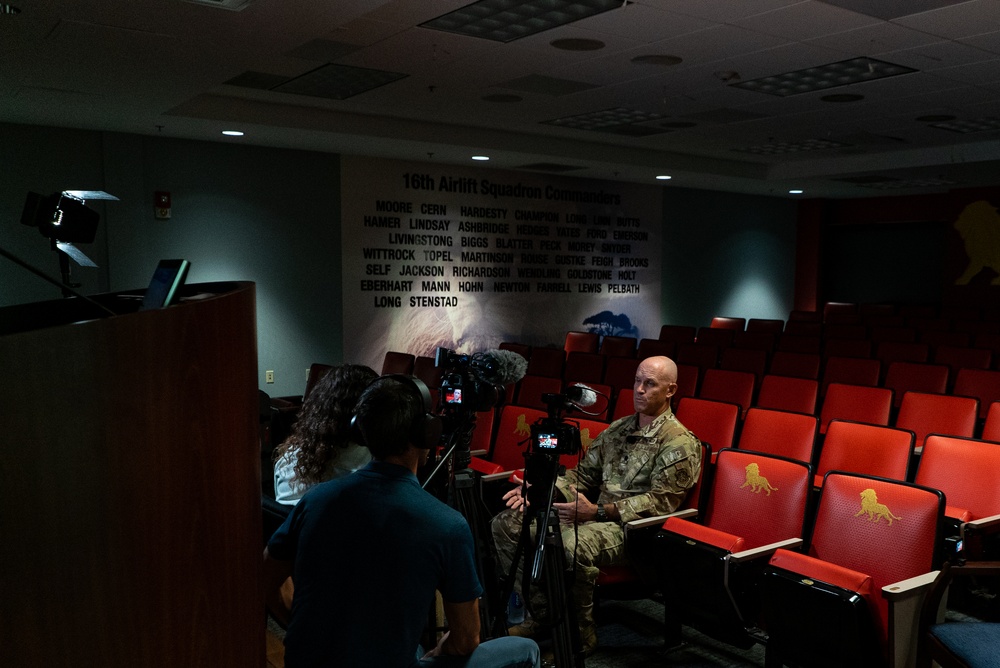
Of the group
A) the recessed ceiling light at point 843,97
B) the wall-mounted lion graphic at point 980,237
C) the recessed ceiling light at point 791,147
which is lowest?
the wall-mounted lion graphic at point 980,237

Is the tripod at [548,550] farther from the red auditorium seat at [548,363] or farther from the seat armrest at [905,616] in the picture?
the red auditorium seat at [548,363]

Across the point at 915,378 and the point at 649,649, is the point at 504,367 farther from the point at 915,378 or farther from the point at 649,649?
the point at 915,378

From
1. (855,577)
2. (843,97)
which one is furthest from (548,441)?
(843,97)

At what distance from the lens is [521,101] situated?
6.94 meters

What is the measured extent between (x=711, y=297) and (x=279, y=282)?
279 inches

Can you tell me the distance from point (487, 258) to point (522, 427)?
18.9 ft

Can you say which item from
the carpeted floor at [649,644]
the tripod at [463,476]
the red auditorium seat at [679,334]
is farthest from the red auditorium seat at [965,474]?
the red auditorium seat at [679,334]

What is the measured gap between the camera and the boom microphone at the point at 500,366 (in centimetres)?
247

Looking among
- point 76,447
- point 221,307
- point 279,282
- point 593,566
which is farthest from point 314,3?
point 279,282

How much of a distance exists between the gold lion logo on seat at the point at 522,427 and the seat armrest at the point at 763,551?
5.18ft

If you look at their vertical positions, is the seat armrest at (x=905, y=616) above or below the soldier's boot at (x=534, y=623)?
above

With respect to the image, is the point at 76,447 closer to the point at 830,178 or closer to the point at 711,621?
the point at 711,621

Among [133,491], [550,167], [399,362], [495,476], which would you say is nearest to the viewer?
[133,491]

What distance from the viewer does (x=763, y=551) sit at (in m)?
2.96
